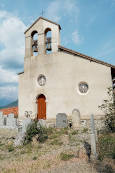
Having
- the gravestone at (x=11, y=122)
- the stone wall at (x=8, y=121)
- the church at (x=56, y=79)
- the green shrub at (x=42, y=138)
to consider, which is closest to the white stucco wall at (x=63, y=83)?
the church at (x=56, y=79)

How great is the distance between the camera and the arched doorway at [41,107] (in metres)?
13.4

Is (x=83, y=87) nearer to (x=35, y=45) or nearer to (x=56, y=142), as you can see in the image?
(x=56, y=142)

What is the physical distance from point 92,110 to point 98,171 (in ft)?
22.4

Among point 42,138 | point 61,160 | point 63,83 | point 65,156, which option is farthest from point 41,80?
point 61,160

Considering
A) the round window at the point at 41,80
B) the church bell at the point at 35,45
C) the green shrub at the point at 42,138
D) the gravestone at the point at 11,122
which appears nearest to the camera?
the green shrub at the point at 42,138

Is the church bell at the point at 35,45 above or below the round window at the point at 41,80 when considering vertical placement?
above

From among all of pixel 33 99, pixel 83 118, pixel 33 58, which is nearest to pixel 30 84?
pixel 33 99

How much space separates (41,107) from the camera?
44.5ft

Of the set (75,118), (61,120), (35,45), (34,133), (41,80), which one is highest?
(35,45)

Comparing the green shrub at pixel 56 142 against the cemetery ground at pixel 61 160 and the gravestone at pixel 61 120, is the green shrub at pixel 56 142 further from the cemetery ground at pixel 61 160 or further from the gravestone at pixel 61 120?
the gravestone at pixel 61 120

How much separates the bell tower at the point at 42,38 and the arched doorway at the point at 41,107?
424cm

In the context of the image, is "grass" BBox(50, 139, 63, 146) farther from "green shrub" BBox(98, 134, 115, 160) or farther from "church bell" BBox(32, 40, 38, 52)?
"church bell" BBox(32, 40, 38, 52)

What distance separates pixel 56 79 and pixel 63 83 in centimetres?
76

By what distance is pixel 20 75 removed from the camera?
14930 mm
